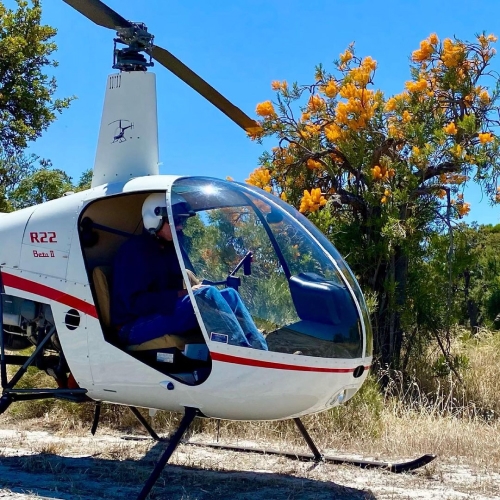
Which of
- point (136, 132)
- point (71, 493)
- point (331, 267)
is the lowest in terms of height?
point (71, 493)

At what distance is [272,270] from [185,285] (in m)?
0.64

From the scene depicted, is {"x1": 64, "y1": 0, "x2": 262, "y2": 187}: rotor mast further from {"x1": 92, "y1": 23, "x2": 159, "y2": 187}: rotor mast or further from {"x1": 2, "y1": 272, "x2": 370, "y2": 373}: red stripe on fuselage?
{"x1": 2, "y1": 272, "x2": 370, "y2": 373}: red stripe on fuselage

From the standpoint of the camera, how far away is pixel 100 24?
18.5 feet

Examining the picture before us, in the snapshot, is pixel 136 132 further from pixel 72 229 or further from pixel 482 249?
pixel 482 249

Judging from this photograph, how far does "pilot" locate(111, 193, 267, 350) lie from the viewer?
15.1 ft

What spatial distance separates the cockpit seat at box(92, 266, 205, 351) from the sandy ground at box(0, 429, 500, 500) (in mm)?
1008

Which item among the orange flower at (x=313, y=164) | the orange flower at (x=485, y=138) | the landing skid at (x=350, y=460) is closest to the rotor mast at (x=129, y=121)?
the landing skid at (x=350, y=460)

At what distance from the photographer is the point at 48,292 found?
5348 mm

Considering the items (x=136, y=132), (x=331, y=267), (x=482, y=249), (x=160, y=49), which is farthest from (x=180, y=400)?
(x=482, y=249)

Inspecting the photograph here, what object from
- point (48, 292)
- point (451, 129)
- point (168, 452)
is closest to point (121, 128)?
point (48, 292)

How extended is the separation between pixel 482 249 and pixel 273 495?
516 centimetres

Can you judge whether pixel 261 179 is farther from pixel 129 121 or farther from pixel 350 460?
pixel 350 460

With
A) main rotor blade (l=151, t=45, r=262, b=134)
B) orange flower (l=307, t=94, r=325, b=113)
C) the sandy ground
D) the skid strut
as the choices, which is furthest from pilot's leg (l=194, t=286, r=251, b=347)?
orange flower (l=307, t=94, r=325, b=113)

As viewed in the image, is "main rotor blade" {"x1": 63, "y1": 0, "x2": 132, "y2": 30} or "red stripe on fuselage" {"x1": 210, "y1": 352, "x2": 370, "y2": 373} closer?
"red stripe on fuselage" {"x1": 210, "y1": 352, "x2": 370, "y2": 373}
